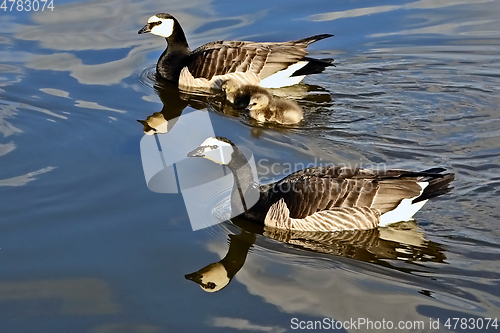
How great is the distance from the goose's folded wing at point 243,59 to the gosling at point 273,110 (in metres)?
1.36

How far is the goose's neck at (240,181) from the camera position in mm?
7090

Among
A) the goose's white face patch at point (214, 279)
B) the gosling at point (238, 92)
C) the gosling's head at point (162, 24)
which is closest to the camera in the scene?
the goose's white face patch at point (214, 279)

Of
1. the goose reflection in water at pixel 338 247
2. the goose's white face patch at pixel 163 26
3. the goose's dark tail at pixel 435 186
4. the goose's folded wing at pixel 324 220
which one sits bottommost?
the goose reflection in water at pixel 338 247

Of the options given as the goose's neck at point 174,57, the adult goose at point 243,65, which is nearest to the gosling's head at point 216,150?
the adult goose at point 243,65

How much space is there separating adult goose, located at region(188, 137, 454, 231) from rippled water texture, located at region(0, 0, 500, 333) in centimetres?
15

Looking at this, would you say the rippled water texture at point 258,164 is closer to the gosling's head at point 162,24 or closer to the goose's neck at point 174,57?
the goose's neck at point 174,57

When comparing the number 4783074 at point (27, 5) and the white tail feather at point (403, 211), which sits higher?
the number 4783074 at point (27, 5)

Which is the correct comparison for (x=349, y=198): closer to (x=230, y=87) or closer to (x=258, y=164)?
(x=258, y=164)

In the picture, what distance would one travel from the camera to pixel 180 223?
22.2ft

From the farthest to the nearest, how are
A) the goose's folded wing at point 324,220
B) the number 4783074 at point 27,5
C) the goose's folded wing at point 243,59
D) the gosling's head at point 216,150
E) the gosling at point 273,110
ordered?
the number 4783074 at point 27,5, the goose's folded wing at point 243,59, the gosling at point 273,110, the gosling's head at point 216,150, the goose's folded wing at point 324,220

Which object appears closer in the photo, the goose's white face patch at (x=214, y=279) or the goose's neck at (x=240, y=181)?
the goose's white face patch at (x=214, y=279)

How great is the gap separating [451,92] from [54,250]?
6271 mm

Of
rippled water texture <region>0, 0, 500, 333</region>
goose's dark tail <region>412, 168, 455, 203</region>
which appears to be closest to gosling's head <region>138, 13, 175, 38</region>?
rippled water texture <region>0, 0, 500, 333</region>

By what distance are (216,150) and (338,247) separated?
164 centimetres
